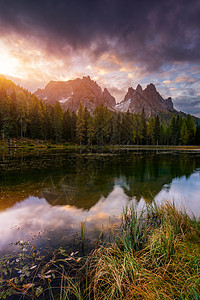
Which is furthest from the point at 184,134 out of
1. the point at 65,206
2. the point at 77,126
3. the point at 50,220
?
the point at 50,220

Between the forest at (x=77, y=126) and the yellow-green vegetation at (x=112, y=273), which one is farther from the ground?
the forest at (x=77, y=126)

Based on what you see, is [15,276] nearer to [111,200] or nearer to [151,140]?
[111,200]

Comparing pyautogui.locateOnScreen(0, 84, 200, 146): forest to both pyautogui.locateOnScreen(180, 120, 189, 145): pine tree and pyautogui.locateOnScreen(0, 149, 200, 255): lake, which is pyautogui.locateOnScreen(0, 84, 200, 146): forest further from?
pyautogui.locateOnScreen(0, 149, 200, 255): lake

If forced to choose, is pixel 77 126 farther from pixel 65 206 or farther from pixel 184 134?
pixel 65 206

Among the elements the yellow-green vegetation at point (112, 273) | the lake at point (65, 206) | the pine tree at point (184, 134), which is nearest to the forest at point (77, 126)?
the pine tree at point (184, 134)

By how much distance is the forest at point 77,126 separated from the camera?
60059 mm

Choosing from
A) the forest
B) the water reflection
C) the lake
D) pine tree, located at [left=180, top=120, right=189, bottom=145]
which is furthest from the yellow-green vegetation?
pine tree, located at [left=180, top=120, right=189, bottom=145]

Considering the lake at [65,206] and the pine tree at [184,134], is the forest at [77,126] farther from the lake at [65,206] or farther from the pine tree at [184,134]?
the lake at [65,206]

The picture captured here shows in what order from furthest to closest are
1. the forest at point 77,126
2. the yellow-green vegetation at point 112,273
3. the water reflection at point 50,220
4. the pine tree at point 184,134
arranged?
the pine tree at point 184,134 → the forest at point 77,126 → the water reflection at point 50,220 → the yellow-green vegetation at point 112,273

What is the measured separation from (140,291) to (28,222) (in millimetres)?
5524

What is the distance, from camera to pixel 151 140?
9138 cm

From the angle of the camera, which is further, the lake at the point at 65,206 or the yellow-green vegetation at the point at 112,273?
the lake at the point at 65,206

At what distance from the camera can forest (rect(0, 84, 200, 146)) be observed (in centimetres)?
6006

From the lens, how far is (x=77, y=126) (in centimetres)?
6575
